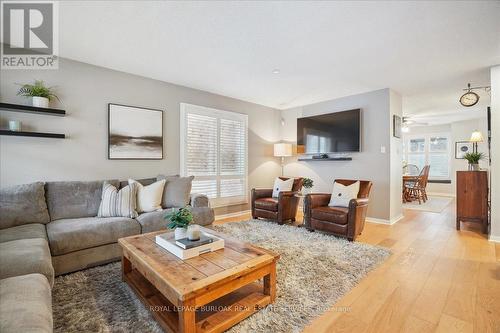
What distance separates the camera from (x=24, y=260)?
156cm

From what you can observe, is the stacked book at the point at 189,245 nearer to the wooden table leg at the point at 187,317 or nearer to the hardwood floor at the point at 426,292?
the wooden table leg at the point at 187,317

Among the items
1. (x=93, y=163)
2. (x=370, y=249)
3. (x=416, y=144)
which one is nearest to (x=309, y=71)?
(x=370, y=249)

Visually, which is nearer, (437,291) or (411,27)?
(437,291)

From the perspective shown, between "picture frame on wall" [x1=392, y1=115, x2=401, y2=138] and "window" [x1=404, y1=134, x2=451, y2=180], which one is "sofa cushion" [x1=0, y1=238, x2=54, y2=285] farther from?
"window" [x1=404, y1=134, x2=451, y2=180]

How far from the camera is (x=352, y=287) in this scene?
205 centimetres

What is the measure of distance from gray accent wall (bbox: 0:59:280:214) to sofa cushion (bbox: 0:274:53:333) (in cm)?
211

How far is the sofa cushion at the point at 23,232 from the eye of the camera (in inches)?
80.6

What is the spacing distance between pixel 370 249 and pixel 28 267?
321 cm

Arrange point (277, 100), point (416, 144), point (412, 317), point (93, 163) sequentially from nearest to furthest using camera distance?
1. point (412, 317)
2. point (93, 163)
3. point (277, 100)
4. point (416, 144)

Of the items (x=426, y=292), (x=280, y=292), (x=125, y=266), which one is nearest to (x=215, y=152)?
(x=125, y=266)

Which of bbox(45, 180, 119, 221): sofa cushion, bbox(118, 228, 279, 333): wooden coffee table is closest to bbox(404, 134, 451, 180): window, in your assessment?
bbox(118, 228, 279, 333): wooden coffee table

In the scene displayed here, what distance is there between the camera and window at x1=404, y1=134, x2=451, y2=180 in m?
7.97

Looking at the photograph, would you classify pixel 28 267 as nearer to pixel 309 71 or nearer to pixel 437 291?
pixel 437 291

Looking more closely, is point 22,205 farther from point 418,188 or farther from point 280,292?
point 418,188
